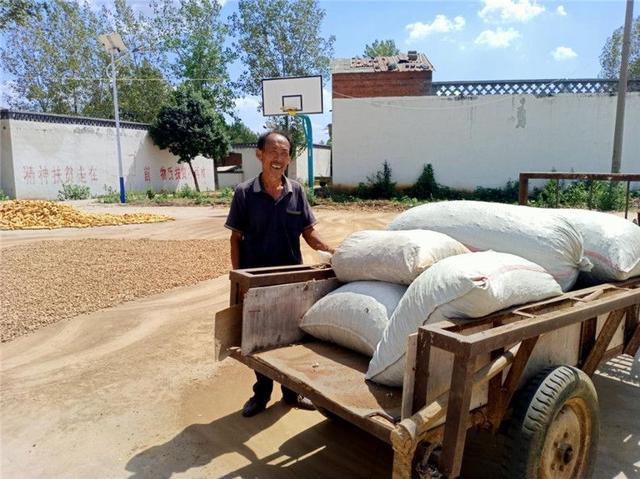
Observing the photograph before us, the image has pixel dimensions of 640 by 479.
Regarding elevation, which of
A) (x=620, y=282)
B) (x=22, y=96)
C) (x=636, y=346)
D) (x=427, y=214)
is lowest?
(x=636, y=346)

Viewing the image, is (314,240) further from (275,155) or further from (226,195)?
(226,195)

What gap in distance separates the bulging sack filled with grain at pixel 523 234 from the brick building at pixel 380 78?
47.0 ft

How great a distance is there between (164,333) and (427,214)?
8.79 ft

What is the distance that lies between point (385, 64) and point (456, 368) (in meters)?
16.4

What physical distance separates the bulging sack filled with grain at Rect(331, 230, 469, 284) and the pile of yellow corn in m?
10.1

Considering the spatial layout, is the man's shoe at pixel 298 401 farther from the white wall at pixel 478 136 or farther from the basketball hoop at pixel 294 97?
the white wall at pixel 478 136

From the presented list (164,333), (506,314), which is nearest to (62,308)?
(164,333)

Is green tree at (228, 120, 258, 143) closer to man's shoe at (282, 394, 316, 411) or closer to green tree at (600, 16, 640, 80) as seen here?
green tree at (600, 16, 640, 80)

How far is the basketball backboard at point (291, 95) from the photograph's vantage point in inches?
640

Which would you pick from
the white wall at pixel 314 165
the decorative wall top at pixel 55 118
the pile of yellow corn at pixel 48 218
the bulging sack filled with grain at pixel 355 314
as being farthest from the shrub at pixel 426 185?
the bulging sack filled with grain at pixel 355 314

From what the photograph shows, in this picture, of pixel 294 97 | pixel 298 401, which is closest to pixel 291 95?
pixel 294 97

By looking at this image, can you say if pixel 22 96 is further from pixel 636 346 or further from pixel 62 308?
pixel 636 346

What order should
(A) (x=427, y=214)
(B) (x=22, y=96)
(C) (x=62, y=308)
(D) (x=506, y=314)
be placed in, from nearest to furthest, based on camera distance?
(D) (x=506, y=314)
(A) (x=427, y=214)
(C) (x=62, y=308)
(B) (x=22, y=96)

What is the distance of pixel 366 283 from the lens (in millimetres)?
2377
